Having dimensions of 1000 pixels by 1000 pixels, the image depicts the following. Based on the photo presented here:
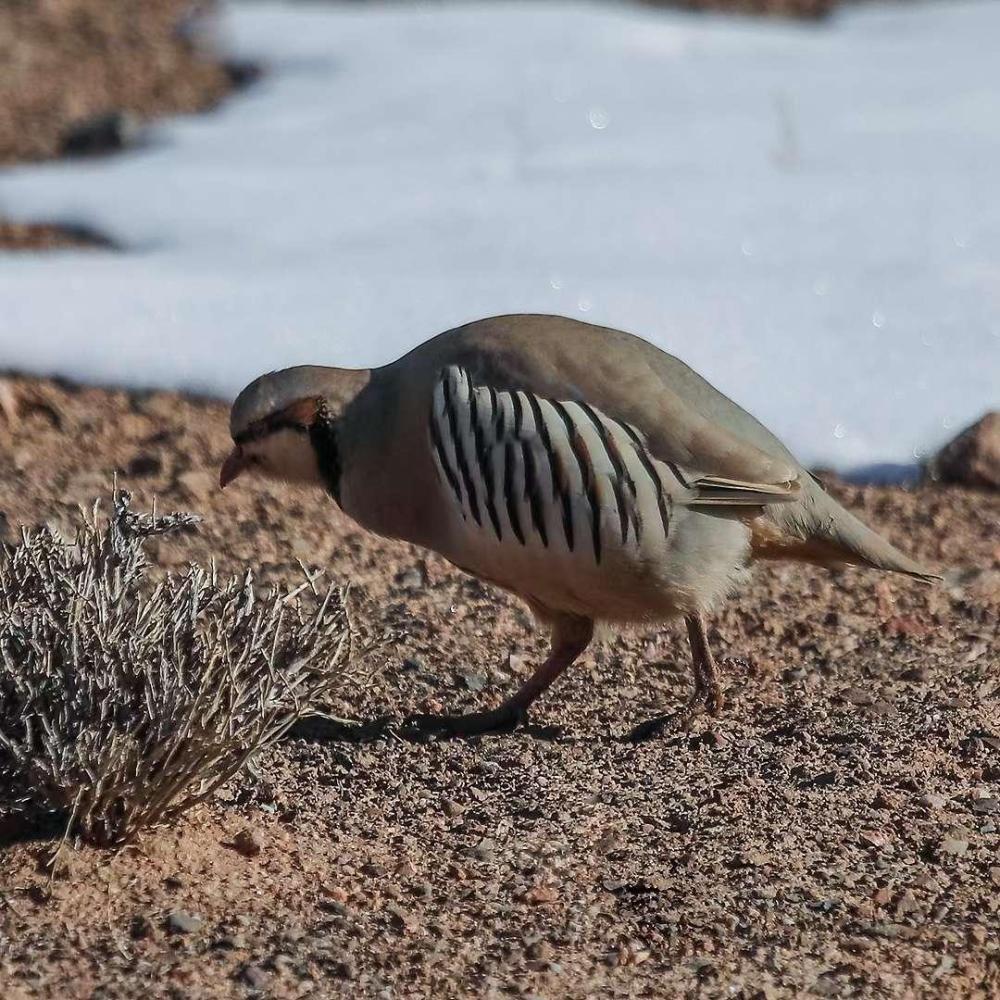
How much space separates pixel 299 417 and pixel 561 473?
809mm

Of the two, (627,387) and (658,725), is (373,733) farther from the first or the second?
(627,387)

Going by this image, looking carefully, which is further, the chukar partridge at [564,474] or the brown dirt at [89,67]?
the brown dirt at [89,67]

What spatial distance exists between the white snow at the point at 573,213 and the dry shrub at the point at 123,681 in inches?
120

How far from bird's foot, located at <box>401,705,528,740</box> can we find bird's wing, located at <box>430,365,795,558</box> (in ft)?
1.73

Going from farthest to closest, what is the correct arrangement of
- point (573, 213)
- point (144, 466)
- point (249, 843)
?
point (573, 213)
point (144, 466)
point (249, 843)

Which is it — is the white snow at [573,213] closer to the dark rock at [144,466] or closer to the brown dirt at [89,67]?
the brown dirt at [89,67]

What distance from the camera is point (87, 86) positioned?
1210cm

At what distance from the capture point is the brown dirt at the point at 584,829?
11.6 feet

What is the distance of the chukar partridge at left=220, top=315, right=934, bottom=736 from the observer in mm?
4480

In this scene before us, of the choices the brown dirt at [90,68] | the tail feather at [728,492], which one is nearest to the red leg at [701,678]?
the tail feather at [728,492]

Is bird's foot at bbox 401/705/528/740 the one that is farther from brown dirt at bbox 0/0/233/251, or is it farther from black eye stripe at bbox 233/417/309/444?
brown dirt at bbox 0/0/233/251

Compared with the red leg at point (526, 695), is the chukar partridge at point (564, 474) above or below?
above

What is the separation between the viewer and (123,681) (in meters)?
3.73

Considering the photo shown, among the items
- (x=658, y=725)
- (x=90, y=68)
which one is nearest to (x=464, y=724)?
(x=658, y=725)
